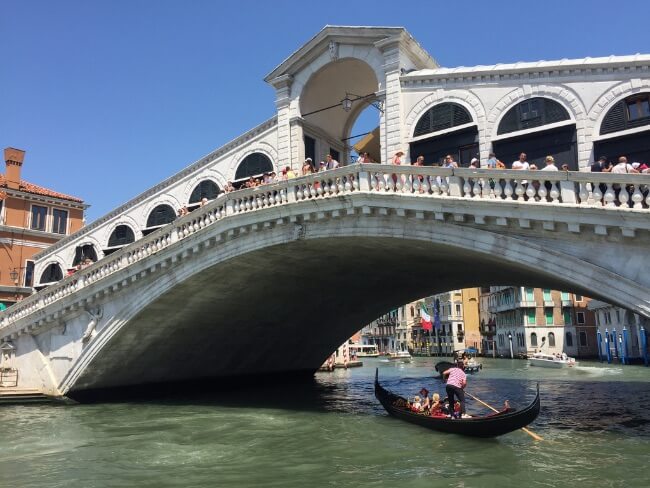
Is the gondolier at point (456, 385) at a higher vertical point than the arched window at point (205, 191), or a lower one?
lower

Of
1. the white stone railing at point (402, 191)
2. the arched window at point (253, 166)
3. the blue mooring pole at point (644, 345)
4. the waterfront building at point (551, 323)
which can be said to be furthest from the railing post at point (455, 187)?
the waterfront building at point (551, 323)

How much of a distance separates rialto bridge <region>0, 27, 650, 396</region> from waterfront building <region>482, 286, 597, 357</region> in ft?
111

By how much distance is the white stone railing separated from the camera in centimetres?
1012

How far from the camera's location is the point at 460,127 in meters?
14.4

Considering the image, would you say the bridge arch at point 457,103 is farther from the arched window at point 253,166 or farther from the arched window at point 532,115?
the arched window at point 253,166

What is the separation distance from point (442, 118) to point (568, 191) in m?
5.24

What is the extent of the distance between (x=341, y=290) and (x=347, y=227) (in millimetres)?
7205

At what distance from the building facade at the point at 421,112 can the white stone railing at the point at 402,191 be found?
1.75 meters

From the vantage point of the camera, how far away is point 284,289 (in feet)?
61.8

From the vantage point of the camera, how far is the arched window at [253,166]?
18.3 meters

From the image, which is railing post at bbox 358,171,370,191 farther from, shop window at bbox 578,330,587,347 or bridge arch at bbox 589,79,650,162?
shop window at bbox 578,330,587,347

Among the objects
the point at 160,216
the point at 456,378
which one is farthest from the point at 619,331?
the point at 456,378

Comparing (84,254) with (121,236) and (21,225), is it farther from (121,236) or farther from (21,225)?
(21,225)

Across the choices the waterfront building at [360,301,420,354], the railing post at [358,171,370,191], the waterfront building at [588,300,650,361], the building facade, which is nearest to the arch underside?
the railing post at [358,171,370,191]
